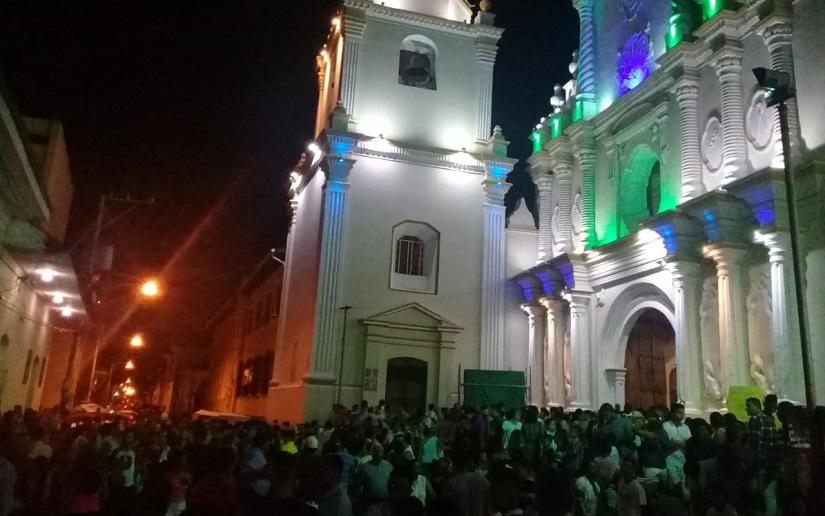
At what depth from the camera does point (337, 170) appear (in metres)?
22.4

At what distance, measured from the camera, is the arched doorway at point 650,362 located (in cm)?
2102

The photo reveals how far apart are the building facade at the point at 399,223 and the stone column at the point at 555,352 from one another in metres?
1.66

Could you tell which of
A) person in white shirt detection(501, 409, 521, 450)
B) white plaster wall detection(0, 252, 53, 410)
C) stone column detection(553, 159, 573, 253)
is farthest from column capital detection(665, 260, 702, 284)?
white plaster wall detection(0, 252, 53, 410)

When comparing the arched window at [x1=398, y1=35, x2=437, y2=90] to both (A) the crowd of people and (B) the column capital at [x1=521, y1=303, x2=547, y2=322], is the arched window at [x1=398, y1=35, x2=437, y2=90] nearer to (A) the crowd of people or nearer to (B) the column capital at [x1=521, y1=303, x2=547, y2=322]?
(B) the column capital at [x1=521, y1=303, x2=547, y2=322]

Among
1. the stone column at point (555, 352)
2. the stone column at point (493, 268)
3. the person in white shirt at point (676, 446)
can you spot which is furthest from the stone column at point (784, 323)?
the stone column at point (493, 268)

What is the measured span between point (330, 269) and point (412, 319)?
10.5 ft

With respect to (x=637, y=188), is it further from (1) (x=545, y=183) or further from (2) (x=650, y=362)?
(2) (x=650, y=362)

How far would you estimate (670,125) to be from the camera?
62.3ft

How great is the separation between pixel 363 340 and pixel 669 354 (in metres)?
9.88

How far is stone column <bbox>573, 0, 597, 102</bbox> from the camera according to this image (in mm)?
23594

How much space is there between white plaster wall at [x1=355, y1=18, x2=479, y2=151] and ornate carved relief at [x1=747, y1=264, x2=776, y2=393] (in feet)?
39.7

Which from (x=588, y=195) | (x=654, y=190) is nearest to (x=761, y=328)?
(x=654, y=190)

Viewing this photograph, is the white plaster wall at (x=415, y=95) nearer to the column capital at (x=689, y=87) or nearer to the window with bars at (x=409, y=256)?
the window with bars at (x=409, y=256)

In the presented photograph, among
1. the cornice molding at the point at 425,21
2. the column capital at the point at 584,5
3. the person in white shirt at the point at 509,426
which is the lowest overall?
the person in white shirt at the point at 509,426
